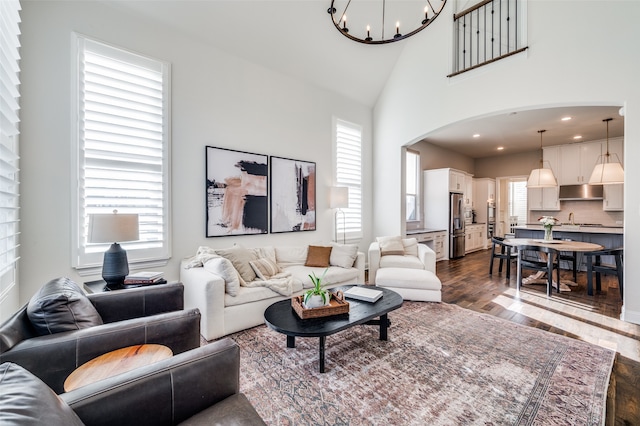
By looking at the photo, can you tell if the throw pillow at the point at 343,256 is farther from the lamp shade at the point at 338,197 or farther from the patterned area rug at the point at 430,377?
the patterned area rug at the point at 430,377

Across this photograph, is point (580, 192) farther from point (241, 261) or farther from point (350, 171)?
point (241, 261)

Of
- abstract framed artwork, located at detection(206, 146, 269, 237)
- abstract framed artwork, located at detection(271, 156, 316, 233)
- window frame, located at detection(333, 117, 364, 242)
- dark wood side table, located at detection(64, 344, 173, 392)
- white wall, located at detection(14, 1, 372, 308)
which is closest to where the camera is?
dark wood side table, located at detection(64, 344, 173, 392)

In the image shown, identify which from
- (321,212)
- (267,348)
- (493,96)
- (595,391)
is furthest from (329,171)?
(595,391)

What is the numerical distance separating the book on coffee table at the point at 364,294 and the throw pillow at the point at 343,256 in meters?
1.11

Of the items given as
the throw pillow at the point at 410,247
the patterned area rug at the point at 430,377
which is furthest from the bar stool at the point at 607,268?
the throw pillow at the point at 410,247

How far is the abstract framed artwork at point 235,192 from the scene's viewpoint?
3.64 m

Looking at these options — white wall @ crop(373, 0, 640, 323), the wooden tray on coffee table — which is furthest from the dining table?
the wooden tray on coffee table

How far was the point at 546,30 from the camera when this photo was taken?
3.58 metres

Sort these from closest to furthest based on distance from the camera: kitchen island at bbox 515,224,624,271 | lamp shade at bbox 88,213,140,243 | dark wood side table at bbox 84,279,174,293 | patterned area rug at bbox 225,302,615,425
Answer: patterned area rug at bbox 225,302,615,425, lamp shade at bbox 88,213,140,243, dark wood side table at bbox 84,279,174,293, kitchen island at bbox 515,224,624,271

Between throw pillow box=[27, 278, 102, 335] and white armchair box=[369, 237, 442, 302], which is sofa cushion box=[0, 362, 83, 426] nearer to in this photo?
throw pillow box=[27, 278, 102, 335]

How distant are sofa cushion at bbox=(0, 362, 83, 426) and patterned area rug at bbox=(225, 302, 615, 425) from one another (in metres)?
1.26

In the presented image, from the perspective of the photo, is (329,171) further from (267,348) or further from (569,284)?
(569,284)

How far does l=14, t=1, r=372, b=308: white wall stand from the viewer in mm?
2578

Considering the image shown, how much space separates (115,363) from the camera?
4.58ft
